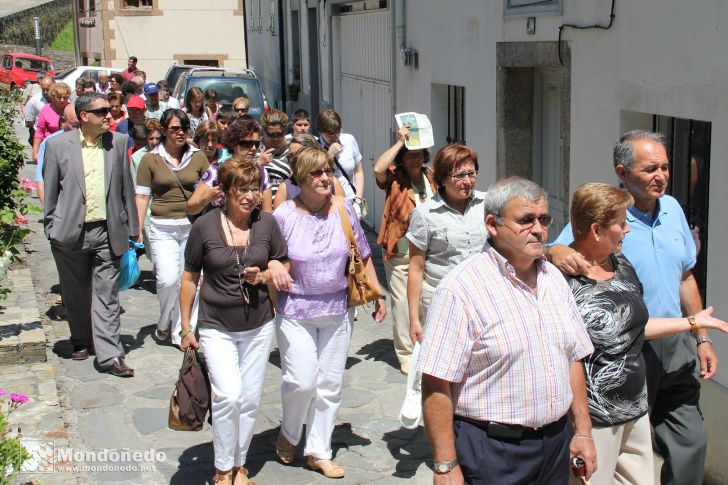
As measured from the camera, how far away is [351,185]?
830cm

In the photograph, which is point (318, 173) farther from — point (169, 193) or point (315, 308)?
point (169, 193)

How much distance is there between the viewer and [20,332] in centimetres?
740

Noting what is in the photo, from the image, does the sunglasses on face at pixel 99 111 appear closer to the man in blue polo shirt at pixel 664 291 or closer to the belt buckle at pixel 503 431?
the man in blue polo shirt at pixel 664 291

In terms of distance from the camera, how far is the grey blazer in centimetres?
693

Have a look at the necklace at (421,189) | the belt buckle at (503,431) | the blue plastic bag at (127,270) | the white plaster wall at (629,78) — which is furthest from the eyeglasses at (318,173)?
the blue plastic bag at (127,270)

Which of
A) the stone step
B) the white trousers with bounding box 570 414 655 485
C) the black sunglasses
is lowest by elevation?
the stone step

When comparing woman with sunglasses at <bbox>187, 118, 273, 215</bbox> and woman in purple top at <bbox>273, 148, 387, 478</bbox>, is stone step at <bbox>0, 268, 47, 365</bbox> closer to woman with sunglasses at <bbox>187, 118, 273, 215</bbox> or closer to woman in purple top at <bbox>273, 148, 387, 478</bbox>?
woman with sunglasses at <bbox>187, 118, 273, 215</bbox>

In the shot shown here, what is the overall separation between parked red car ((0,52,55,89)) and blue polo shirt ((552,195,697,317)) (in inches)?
1437

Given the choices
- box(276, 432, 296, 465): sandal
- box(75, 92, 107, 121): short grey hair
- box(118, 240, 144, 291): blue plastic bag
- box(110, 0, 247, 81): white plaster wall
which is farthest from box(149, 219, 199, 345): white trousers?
box(110, 0, 247, 81): white plaster wall

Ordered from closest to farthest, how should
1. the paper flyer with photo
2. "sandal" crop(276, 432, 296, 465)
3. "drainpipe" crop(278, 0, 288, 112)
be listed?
"sandal" crop(276, 432, 296, 465), the paper flyer with photo, "drainpipe" crop(278, 0, 288, 112)

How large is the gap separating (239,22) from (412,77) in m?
25.4

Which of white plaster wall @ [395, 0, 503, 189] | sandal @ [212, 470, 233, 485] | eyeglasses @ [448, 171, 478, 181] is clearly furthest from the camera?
white plaster wall @ [395, 0, 503, 189]

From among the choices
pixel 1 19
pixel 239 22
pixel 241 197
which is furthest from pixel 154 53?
pixel 241 197

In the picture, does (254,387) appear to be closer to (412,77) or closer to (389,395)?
(389,395)
